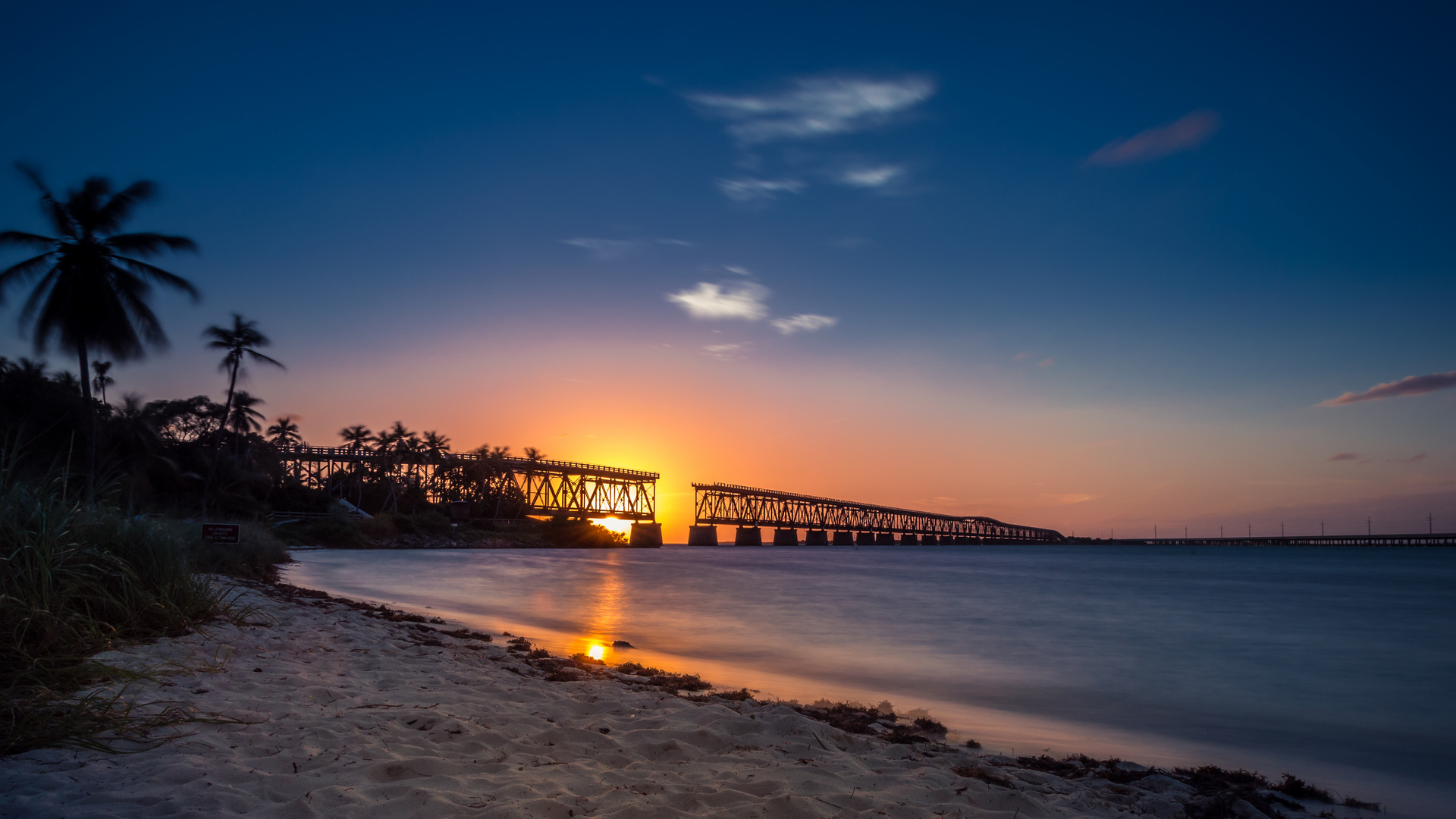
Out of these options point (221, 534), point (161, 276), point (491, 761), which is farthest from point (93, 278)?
point (491, 761)

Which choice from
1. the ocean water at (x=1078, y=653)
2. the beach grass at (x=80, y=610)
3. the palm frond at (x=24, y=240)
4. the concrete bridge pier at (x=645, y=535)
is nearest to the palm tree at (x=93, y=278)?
the palm frond at (x=24, y=240)

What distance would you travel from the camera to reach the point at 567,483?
111000 mm

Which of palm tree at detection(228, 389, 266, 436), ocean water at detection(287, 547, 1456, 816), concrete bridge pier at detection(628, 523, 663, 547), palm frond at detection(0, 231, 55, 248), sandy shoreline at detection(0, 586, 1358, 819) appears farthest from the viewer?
concrete bridge pier at detection(628, 523, 663, 547)

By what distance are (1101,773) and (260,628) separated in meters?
8.39

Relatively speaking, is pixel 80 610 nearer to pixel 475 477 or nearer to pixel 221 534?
pixel 221 534

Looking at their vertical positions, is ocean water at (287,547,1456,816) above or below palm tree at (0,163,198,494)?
below

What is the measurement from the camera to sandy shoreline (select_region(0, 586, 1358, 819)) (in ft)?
11.2

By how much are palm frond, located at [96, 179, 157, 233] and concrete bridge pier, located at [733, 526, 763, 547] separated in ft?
428

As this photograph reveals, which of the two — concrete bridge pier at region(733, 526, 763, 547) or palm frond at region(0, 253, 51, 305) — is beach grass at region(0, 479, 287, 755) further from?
concrete bridge pier at region(733, 526, 763, 547)

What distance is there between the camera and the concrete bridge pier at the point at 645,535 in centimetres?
11500

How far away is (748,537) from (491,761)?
149m

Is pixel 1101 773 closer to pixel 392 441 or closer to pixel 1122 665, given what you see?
pixel 1122 665

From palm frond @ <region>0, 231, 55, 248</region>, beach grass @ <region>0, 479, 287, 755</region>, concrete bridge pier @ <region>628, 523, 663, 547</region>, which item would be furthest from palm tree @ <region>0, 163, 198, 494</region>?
concrete bridge pier @ <region>628, 523, 663, 547</region>

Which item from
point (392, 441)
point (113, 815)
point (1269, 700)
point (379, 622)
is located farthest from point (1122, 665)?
point (392, 441)
